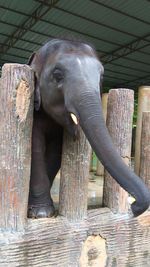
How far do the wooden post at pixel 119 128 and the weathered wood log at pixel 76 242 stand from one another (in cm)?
4

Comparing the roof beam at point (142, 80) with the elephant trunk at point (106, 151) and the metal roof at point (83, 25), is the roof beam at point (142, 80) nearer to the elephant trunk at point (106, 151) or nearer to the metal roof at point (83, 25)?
the metal roof at point (83, 25)

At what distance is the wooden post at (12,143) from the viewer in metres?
0.92

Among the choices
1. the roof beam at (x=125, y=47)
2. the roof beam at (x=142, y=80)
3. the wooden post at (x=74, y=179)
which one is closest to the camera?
the wooden post at (x=74, y=179)

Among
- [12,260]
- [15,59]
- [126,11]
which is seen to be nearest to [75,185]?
[12,260]

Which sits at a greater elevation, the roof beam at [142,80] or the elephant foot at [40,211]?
the roof beam at [142,80]

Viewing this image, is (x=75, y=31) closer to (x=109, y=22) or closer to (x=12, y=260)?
(x=109, y=22)

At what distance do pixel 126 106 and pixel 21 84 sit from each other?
33 cm

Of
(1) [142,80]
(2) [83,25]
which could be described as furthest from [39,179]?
(1) [142,80]

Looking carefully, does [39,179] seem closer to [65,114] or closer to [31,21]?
[65,114]

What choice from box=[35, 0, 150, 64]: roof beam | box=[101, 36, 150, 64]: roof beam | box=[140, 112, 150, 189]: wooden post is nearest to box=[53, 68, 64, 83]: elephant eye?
box=[140, 112, 150, 189]: wooden post

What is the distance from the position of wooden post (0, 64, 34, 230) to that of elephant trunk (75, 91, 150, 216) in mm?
144

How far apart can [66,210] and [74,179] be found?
0.28 feet

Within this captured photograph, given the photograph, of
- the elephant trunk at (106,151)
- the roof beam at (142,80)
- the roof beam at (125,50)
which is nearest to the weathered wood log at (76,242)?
the elephant trunk at (106,151)

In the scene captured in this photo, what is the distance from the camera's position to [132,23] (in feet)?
17.6
